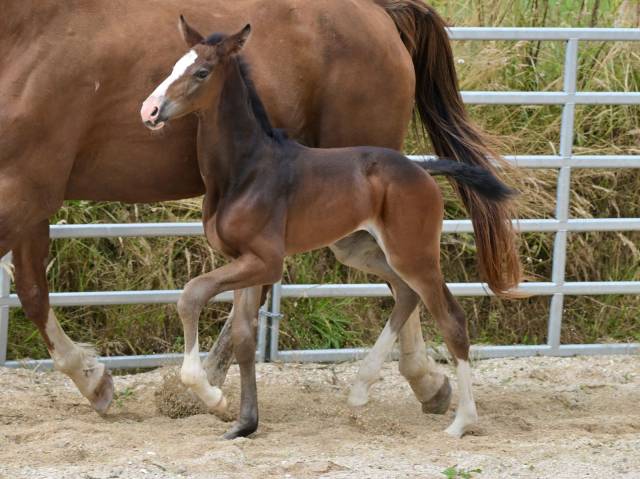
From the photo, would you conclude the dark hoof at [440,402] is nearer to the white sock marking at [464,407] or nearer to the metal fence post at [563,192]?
the white sock marking at [464,407]

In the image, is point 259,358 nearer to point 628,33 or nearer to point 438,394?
point 438,394

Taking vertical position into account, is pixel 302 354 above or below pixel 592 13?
below

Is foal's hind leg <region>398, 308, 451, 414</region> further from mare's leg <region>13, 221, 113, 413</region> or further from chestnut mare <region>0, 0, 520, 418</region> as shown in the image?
mare's leg <region>13, 221, 113, 413</region>

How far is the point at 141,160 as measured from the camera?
190 inches

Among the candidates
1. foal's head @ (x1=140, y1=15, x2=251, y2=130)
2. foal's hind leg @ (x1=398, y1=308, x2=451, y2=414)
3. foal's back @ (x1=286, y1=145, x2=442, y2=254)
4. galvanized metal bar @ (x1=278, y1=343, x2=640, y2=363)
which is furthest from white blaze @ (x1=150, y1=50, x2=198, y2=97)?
galvanized metal bar @ (x1=278, y1=343, x2=640, y2=363)

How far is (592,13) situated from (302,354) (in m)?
3.19

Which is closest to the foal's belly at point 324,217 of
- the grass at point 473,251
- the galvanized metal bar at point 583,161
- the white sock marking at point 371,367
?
the white sock marking at point 371,367

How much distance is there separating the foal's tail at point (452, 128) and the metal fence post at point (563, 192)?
2.46ft

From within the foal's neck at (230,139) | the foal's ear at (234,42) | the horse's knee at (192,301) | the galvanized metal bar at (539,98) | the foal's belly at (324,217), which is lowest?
the horse's knee at (192,301)

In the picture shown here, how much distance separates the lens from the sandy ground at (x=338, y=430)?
4.14m

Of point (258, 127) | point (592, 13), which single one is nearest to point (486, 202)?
point (258, 127)

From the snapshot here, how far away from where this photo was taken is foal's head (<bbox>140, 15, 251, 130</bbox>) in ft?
13.8

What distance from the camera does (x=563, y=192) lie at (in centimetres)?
628

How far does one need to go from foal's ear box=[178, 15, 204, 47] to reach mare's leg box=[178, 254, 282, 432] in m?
0.83
